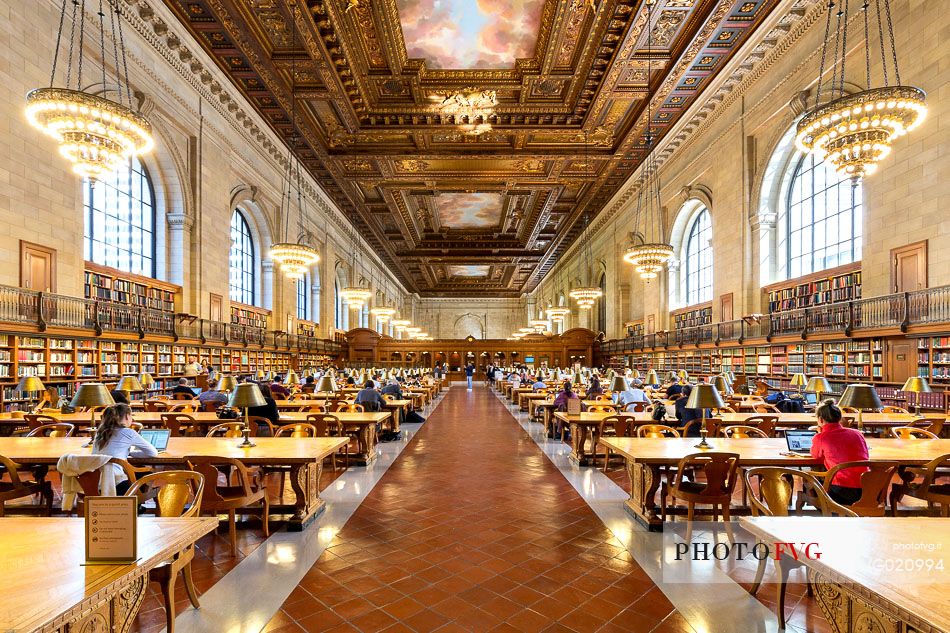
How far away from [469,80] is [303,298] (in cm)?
1408

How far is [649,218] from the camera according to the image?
20375mm

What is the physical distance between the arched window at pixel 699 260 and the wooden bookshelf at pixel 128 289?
53.1 feet

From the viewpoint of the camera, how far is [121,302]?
10797 millimetres

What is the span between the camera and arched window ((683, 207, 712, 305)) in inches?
689

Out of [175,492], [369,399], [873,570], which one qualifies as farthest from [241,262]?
[873,570]

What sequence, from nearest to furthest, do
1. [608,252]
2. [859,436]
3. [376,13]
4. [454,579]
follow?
[454,579], [859,436], [376,13], [608,252]

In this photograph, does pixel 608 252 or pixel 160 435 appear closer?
pixel 160 435

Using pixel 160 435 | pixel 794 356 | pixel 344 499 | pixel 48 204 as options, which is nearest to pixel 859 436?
pixel 344 499

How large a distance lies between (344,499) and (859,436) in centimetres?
470

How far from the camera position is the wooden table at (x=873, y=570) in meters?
1.65

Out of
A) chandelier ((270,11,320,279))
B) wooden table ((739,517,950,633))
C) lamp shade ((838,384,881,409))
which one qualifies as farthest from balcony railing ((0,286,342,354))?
lamp shade ((838,384,881,409))

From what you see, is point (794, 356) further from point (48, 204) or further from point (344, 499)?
point (48, 204)

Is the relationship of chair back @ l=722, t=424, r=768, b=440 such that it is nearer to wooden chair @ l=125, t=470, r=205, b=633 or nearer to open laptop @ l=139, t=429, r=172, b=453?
wooden chair @ l=125, t=470, r=205, b=633

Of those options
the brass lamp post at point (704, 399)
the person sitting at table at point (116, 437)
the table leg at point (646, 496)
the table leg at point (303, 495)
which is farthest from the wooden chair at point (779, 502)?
the person sitting at table at point (116, 437)
